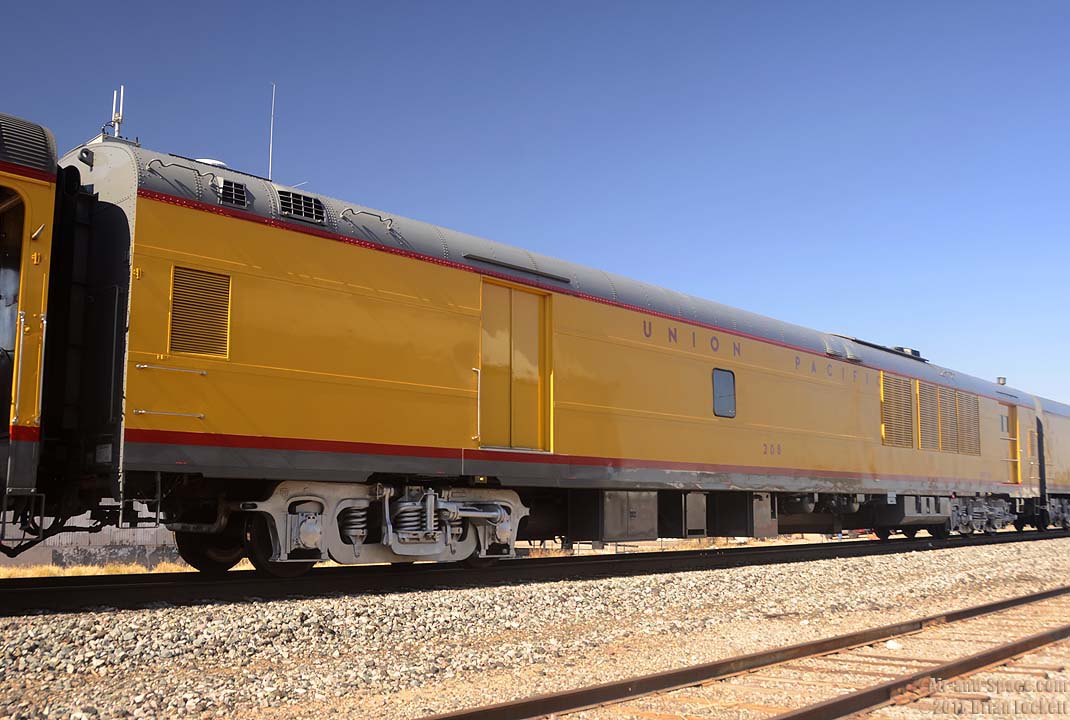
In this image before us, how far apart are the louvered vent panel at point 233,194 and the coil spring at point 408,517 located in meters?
3.57

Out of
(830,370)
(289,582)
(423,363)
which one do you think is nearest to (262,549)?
(289,582)

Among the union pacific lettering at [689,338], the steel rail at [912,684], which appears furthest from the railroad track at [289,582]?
the steel rail at [912,684]

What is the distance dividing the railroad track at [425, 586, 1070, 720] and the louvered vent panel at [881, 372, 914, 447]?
33.9ft

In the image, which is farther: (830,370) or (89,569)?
(89,569)

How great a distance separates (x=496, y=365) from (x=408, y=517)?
2.22 m

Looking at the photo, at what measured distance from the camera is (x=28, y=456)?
7434 millimetres

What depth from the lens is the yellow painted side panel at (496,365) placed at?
11023 millimetres

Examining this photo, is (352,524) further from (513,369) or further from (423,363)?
(513,369)

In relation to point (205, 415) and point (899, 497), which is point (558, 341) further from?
point (899, 497)

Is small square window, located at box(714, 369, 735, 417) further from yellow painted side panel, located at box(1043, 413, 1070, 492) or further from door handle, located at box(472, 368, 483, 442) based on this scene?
yellow painted side panel, located at box(1043, 413, 1070, 492)

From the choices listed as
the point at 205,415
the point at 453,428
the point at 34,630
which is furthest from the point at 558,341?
the point at 34,630

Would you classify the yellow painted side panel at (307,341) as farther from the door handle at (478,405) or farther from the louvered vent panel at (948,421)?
the louvered vent panel at (948,421)

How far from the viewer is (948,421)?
21172 mm

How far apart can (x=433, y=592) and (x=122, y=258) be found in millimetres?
4263
